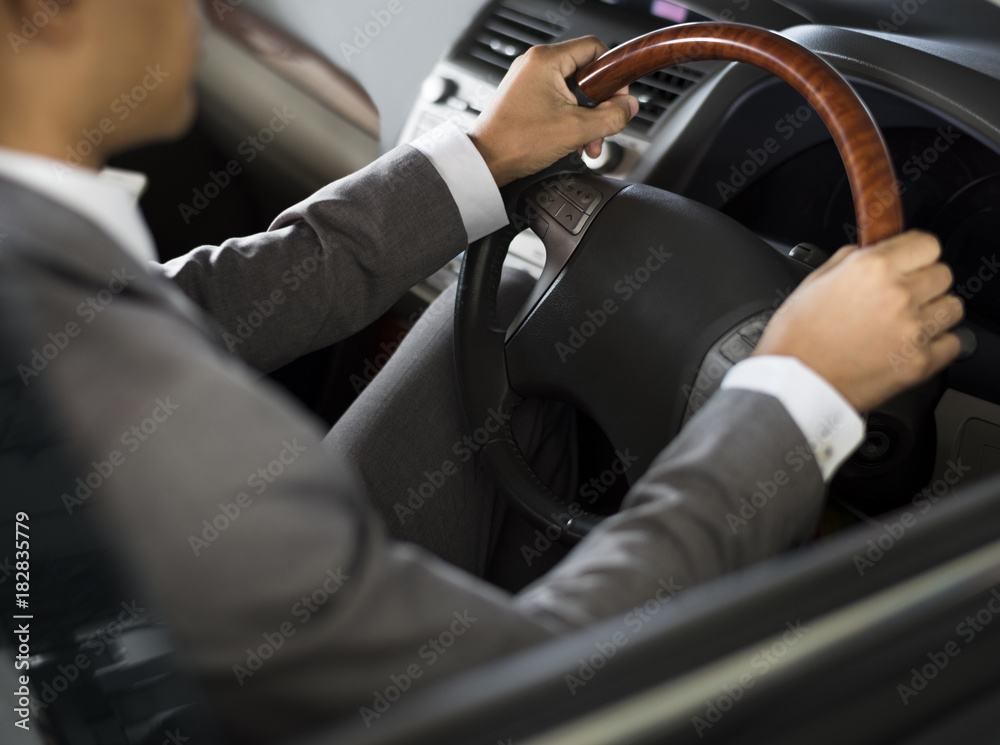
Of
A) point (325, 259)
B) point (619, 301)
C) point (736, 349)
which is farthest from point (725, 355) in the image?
point (325, 259)

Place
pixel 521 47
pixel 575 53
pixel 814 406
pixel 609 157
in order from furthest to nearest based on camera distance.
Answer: pixel 521 47 < pixel 609 157 < pixel 575 53 < pixel 814 406

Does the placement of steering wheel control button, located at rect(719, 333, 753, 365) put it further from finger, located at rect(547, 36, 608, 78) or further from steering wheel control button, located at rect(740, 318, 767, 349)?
finger, located at rect(547, 36, 608, 78)

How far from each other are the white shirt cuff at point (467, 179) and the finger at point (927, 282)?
0.42m

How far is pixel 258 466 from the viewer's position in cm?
48

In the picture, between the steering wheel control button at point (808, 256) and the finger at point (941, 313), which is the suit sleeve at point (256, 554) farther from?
the steering wheel control button at point (808, 256)

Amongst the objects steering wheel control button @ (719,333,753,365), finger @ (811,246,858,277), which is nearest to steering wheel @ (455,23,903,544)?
steering wheel control button @ (719,333,753,365)

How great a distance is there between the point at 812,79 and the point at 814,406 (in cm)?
26

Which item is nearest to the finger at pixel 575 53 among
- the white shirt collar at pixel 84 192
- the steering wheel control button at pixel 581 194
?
the steering wheel control button at pixel 581 194

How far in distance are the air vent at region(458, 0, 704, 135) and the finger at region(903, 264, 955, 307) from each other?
0.65 metres

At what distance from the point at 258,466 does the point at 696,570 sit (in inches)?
10.7

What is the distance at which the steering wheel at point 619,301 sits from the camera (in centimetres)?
83

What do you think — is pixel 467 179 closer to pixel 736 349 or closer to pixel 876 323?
pixel 736 349

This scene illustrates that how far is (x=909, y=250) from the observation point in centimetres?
64

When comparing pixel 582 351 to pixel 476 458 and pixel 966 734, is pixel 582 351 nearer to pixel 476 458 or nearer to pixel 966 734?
pixel 476 458
